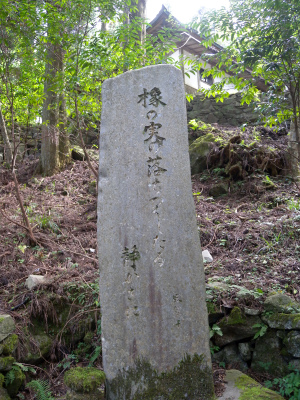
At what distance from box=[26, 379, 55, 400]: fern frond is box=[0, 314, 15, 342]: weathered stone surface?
524 millimetres

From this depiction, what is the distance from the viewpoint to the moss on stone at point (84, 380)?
259 cm

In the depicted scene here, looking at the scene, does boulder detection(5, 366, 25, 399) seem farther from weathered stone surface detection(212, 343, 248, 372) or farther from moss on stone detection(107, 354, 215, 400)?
weathered stone surface detection(212, 343, 248, 372)

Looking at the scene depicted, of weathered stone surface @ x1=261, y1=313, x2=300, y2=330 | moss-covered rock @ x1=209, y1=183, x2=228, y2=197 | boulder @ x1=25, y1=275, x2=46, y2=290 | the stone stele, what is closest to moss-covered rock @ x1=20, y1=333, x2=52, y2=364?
boulder @ x1=25, y1=275, x2=46, y2=290

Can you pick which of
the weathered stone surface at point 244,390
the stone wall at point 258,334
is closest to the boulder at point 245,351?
the stone wall at point 258,334

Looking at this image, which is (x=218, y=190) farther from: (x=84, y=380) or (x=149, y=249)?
(x=84, y=380)

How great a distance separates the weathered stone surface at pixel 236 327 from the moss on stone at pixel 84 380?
1366 mm

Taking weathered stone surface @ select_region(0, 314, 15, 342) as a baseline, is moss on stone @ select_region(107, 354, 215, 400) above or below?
below

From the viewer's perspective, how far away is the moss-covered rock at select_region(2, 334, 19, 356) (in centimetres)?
319

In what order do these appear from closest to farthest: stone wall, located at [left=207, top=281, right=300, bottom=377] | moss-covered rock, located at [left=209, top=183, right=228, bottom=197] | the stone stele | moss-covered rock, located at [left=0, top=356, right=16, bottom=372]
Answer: the stone stele
moss-covered rock, located at [left=0, top=356, right=16, bottom=372]
stone wall, located at [left=207, top=281, right=300, bottom=377]
moss-covered rock, located at [left=209, top=183, right=228, bottom=197]

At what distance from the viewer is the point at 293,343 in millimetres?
3104

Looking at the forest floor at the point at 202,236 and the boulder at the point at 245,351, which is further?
the forest floor at the point at 202,236

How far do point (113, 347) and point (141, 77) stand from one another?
2.41 metres

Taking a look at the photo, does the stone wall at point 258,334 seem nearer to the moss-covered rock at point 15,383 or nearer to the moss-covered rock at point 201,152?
the moss-covered rock at point 15,383

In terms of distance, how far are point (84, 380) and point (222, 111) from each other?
1040cm
